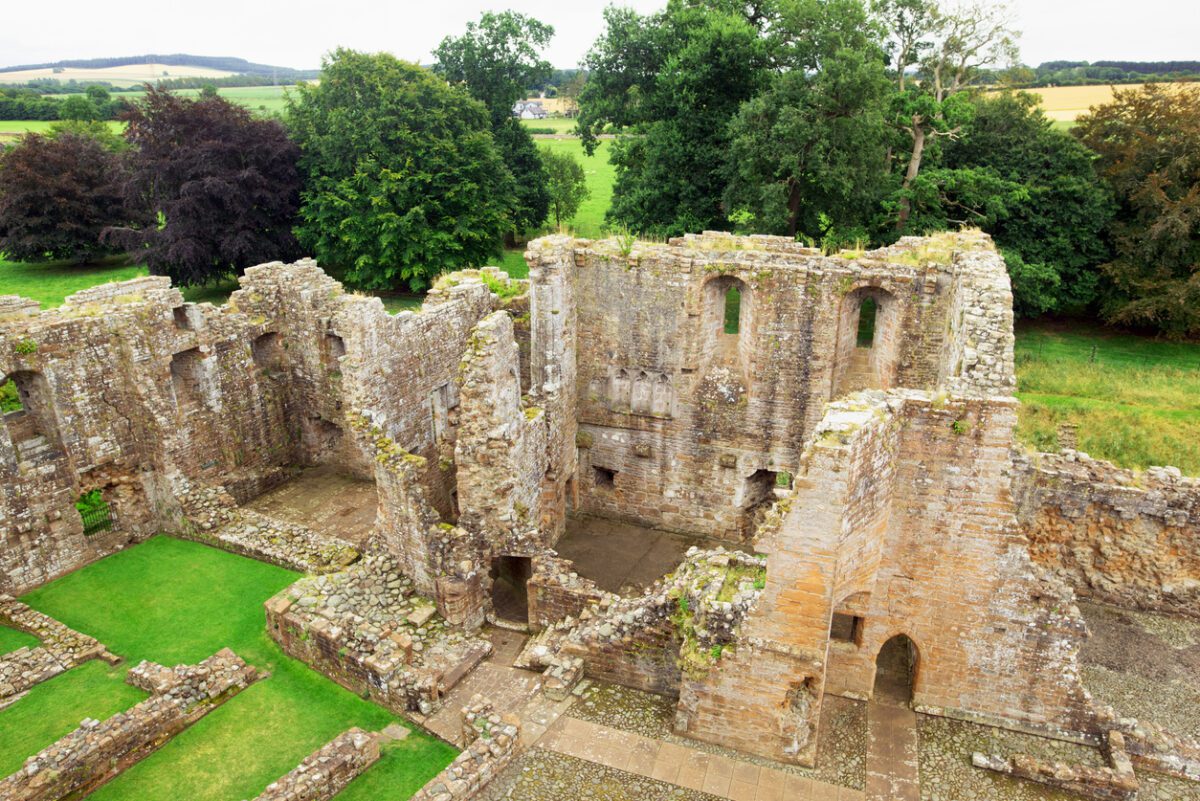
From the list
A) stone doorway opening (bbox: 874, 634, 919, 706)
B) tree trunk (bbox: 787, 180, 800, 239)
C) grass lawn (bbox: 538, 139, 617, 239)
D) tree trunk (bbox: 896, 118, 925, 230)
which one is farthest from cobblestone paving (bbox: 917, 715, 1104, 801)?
grass lawn (bbox: 538, 139, 617, 239)

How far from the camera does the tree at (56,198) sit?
1216 inches

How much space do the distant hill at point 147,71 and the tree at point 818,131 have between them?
67.3m

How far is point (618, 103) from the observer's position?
27.9m

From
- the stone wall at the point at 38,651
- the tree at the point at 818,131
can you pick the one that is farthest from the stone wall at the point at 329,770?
the tree at the point at 818,131

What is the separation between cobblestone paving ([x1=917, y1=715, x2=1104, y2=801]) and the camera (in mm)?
9945

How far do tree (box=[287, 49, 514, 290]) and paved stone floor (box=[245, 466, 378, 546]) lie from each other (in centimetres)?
1105

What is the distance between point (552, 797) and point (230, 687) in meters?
5.19

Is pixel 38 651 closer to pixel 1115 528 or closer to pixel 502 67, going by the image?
pixel 1115 528

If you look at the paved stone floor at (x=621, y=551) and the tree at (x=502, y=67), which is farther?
the tree at (x=502, y=67)

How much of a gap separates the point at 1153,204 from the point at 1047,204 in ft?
8.92

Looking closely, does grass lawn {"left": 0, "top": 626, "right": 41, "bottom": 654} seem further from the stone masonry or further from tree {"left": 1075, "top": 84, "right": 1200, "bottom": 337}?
tree {"left": 1075, "top": 84, "right": 1200, "bottom": 337}

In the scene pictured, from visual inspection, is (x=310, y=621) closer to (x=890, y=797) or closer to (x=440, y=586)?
(x=440, y=586)

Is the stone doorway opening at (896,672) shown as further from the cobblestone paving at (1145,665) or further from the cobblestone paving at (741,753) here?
the cobblestone paving at (1145,665)

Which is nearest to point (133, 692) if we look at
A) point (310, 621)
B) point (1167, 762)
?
point (310, 621)
